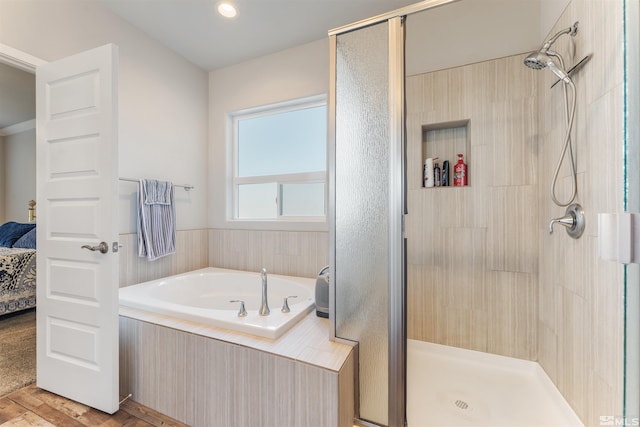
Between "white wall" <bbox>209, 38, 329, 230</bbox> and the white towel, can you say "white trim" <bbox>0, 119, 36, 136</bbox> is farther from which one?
the white towel

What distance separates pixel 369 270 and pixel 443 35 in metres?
1.79

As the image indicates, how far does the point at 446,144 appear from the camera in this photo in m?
2.01

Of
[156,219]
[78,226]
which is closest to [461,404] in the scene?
[78,226]

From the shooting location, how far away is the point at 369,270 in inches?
51.5

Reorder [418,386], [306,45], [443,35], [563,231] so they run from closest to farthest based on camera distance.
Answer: [563,231]
[418,386]
[443,35]
[306,45]

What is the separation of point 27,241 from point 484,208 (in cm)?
481

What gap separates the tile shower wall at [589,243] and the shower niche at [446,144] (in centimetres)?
45

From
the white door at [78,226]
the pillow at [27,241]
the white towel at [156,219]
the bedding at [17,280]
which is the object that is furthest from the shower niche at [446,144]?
the pillow at [27,241]

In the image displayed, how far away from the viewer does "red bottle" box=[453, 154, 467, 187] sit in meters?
1.90

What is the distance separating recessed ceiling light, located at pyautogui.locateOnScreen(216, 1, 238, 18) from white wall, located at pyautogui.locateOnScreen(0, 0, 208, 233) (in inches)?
31.8

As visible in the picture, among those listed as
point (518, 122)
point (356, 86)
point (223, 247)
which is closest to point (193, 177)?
point (223, 247)

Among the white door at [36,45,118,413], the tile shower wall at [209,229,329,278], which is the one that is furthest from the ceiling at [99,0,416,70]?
the tile shower wall at [209,229,329,278]

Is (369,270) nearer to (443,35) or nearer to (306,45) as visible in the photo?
(443,35)

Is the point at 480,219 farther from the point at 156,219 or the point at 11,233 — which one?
the point at 11,233
